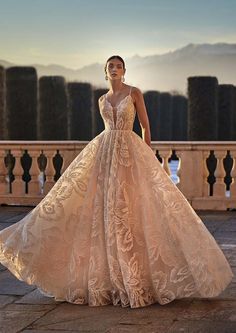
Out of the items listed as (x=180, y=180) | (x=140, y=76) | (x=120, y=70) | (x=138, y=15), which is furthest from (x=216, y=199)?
(x=138, y=15)

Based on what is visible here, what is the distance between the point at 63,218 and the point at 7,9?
18.4 m

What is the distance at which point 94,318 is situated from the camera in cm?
460

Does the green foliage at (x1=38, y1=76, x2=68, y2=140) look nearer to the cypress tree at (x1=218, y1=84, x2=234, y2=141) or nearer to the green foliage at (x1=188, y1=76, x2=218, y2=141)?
the cypress tree at (x1=218, y1=84, x2=234, y2=141)

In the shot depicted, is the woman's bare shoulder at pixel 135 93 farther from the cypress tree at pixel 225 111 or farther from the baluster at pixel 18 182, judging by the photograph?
the cypress tree at pixel 225 111

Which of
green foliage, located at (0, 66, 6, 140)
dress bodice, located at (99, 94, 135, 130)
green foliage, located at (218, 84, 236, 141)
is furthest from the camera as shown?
green foliage, located at (218, 84, 236, 141)

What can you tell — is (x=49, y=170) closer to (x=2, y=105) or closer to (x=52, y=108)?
(x=2, y=105)

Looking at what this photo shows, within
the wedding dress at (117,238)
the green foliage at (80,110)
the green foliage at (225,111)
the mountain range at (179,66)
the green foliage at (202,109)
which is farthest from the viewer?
the green foliage at (80,110)

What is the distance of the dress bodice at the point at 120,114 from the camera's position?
5211 mm

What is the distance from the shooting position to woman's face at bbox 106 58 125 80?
17.2 feet

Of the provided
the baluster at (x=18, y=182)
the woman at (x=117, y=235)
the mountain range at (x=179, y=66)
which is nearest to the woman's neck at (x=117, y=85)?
the woman at (x=117, y=235)

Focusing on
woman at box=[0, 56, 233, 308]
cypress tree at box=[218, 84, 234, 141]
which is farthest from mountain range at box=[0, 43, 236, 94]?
woman at box=[0, 56, 233, 308]

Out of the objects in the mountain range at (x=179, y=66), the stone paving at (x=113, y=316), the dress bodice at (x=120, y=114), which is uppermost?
the mountain range at (x=179, y=66)

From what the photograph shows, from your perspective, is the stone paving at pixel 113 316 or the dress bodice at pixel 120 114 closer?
the stone paving at pixel 113 316

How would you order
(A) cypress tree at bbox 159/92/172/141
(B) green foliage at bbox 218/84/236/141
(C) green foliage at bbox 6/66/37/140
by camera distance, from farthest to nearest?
(A) cypress tree at bbox 159/92/172/141 → (B) green foliage at bbox 218/84/236/141 → (C) green foliage at bbox 6/66/37/140
